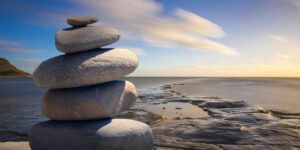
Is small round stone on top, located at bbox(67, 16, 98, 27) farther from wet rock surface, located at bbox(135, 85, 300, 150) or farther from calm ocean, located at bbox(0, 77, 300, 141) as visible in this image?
calm ocean, located at bbox(0, 77, 300, 141)

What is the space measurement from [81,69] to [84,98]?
719 mm

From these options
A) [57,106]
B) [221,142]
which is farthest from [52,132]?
[221,142]

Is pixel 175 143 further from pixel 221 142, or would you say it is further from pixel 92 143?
pixel 92 143

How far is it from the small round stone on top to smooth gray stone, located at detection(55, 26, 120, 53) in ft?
0.48

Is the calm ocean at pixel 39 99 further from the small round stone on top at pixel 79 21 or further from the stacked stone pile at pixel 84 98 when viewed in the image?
the small round stone on top at pixel 79 21

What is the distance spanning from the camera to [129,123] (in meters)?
8.04

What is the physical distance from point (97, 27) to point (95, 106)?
83.3 inches

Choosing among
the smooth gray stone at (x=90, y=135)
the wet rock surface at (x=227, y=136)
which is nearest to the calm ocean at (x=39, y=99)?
the smooth gray stone at (x=90, y=135)

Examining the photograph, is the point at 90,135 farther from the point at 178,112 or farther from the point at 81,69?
the point at 178,112

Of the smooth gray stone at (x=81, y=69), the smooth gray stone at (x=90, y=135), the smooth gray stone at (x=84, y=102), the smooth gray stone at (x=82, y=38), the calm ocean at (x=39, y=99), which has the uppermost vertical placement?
the smooth gray stone at (x=82, y=38)

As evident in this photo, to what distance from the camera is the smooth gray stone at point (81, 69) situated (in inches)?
300

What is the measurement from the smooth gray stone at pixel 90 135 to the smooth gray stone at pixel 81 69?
3.36ft

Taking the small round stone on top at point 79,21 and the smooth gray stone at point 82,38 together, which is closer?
the smooth gray stone at point 82,38

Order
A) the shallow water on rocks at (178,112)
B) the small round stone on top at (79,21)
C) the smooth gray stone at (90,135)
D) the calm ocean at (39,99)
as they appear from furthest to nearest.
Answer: the shallow water on rocks at (178,112)
the calm ocean at (39,99)
the small round stone on top at (79,21)
the smooth gray stone at (90,135)
